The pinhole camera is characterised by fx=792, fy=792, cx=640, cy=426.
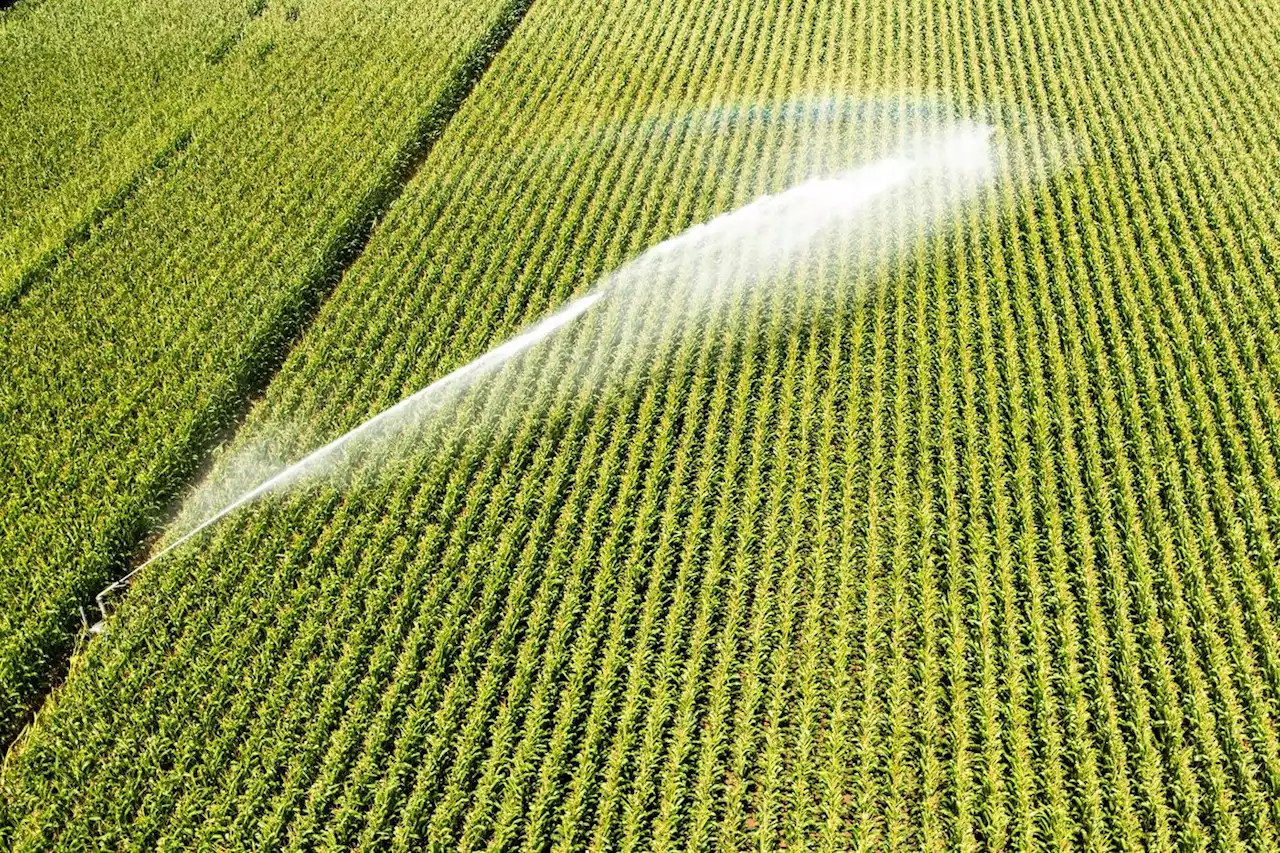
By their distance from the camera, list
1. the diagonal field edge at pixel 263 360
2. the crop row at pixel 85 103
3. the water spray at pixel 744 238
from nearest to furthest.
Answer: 1. the diagonal field edge at pixel 263 360
2. the water spray at pixel 744 238
3. the crop row at pixel 85 103

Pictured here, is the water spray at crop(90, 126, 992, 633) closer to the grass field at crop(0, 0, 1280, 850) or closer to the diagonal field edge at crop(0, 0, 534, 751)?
the grass field at crop(0, 0, 1280, 850)

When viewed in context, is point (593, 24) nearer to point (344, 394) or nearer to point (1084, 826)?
point (344, 394)

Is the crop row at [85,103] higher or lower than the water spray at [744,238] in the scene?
higher

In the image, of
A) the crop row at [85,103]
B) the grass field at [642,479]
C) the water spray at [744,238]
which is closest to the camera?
the grass field at [642,479]

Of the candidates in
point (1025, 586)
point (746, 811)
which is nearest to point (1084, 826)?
point (1025, 586)

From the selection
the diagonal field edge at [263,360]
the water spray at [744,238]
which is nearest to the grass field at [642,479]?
the diagonal field edge at [263,360]

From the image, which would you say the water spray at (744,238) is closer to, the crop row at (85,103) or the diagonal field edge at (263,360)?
the diagonal field edge at (263,360)

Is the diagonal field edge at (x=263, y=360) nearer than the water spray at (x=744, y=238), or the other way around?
the diagonal field edge at (x=263, y=360)
